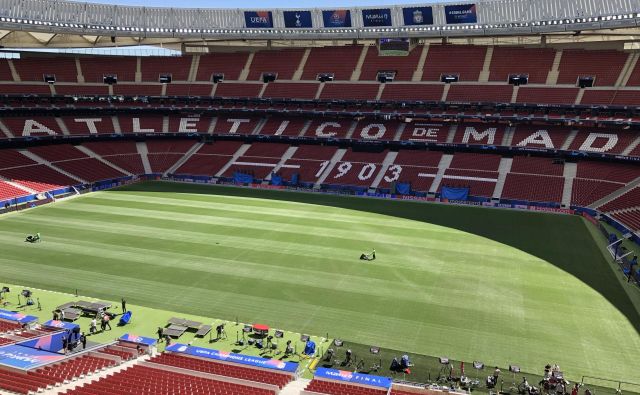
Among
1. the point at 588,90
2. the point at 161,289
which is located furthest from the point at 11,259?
the point at 588,90

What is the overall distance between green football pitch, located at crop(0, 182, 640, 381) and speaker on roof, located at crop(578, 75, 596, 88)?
2165cm

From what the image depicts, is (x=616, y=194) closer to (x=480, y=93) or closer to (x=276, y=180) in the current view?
(x=480, y=93)

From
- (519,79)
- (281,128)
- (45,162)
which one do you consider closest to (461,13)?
(519,79)

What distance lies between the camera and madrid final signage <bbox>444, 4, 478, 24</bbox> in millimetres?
63656

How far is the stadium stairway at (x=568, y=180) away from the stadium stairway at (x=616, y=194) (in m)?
2.57

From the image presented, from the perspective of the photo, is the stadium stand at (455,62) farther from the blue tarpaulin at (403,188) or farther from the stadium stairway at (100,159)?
the stadium stairway at (100,159)

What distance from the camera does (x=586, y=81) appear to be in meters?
61.5

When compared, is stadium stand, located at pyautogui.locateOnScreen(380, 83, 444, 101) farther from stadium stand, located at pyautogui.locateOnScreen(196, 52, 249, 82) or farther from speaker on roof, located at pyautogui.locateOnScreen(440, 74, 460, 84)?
stadium stand, located at pyautogui.locateOnScreen(196, 52, 249, 82)

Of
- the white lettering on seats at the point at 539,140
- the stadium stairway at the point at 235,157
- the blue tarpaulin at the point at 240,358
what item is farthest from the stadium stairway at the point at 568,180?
the blue tarpaulin at the point at 240,358

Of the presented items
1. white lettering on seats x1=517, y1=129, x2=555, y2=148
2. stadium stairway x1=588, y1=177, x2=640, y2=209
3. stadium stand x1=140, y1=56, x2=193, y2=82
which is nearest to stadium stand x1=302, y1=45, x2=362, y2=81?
stadium stand x1=140, y1=56, x2=193, y2=82

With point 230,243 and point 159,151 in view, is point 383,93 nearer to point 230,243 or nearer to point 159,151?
point 159,151

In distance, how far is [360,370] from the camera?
20703 mm

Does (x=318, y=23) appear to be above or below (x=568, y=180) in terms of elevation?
above

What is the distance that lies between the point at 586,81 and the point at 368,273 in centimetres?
4759
